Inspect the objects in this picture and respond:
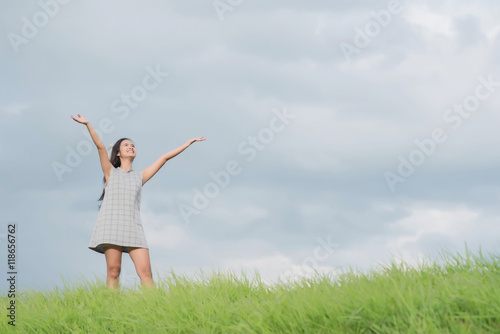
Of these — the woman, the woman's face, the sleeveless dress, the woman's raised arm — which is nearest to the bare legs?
the woman

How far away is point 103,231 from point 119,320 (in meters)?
1.88

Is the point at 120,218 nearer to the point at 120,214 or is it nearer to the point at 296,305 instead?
the point at 120,214

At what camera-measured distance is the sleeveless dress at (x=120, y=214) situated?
755 centimetres

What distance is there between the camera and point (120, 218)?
765 cm

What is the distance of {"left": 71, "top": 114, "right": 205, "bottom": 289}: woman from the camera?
7.54 metres

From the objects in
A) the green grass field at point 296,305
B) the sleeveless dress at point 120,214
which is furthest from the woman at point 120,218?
the green grass field at point 296,305

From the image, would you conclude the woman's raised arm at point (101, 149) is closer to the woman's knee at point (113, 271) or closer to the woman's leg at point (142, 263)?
the woman's leg at point (142, 263)

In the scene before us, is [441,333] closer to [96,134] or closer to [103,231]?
[103,231]

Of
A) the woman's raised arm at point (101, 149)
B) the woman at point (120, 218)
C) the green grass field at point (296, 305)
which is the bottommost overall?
the green grass field at point (296, 305)

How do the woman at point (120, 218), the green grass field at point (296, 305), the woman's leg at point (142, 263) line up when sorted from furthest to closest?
the woman at point (120, 218)
the woman's leg at point (142, 263)
the green grass field at point (296, 305)

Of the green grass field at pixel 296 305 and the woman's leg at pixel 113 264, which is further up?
the woman's leg at pixel 113 264

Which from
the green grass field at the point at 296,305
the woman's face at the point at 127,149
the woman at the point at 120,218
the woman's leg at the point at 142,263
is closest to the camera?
the green grass field at the point at 296,305

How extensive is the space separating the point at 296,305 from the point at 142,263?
3.50m

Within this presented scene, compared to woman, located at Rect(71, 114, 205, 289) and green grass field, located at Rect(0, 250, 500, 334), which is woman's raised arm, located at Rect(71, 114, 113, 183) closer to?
woman, located at Rect(71, 114, 205, 289)
